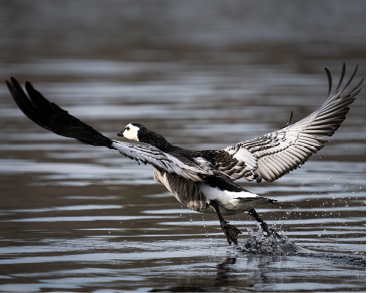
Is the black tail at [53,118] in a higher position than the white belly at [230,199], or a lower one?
higher

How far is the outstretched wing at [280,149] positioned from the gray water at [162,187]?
2.53 feet

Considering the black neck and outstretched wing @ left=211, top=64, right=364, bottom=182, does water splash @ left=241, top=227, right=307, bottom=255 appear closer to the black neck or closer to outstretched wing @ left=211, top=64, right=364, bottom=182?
outstretched wing @ left=211, top=64, right=364, bottom=182

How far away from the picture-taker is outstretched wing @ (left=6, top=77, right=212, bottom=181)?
7340 millimetres

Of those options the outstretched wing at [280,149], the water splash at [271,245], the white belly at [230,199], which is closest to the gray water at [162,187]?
the water splash at [271,245]

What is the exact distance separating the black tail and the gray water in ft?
4.49

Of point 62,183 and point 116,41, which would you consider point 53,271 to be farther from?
point 116,41

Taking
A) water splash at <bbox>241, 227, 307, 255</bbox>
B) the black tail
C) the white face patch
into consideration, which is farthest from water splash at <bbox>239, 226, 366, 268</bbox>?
the black tail

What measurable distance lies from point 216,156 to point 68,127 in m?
2.38

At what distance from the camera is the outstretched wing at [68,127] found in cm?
734

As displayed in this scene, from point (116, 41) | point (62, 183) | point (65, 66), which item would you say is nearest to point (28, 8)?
point (116, 41)

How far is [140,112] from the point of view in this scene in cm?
1784

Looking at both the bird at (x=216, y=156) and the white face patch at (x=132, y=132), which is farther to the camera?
the white face patch at (x=132, y=132)

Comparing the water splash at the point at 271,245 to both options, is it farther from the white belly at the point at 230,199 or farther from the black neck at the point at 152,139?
the black neck at the point at 152,139

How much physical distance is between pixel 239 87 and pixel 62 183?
11.6 metres
